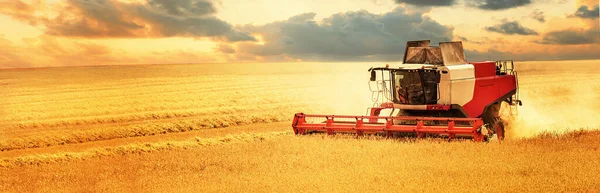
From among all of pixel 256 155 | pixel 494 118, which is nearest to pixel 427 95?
pixel 494 118

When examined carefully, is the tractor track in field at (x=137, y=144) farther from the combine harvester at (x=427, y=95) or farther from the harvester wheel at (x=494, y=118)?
the harvester wheel at (x=494, y=118)

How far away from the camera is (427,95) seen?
51.4 feet

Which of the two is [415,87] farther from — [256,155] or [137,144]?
[137,144]

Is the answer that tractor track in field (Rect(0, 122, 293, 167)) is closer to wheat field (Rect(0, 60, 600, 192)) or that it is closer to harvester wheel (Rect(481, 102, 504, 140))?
wheat field (Rect(0, 60, 600, 192))

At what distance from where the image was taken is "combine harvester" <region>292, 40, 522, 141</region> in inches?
597

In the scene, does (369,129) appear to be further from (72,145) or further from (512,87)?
(72,145)

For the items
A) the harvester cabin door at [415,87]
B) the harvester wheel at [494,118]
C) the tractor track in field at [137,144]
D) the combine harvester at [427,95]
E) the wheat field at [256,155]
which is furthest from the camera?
the harvester wheel at [494,118]

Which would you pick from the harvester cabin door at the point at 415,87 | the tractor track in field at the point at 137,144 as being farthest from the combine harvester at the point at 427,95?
the tractor track in field at the point at 137,144

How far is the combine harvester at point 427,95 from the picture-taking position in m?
15.2

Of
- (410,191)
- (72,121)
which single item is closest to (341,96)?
(72,121)

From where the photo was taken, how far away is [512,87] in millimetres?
17688

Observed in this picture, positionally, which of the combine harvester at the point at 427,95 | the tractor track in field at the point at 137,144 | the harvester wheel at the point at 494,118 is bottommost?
the tractor track in field at the point at 137,144

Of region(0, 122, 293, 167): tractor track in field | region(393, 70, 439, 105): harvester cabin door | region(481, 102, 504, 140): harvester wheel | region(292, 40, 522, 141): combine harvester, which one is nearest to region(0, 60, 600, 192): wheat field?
region(0, 122, 293, 167): tractor track in field

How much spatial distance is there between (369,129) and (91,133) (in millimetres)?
8575
